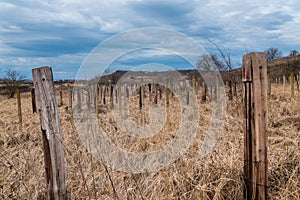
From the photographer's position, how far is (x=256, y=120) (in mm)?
1895

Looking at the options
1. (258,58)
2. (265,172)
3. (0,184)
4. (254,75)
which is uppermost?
(258,58)

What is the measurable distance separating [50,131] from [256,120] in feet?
5.31

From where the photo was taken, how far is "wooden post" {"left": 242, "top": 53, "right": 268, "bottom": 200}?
1.88 meters

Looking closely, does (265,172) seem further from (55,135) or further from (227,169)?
(55,135)

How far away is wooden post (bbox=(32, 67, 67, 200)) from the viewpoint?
1.94 meters

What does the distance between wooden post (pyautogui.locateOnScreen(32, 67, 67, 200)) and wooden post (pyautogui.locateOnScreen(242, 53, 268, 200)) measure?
59.6 inches

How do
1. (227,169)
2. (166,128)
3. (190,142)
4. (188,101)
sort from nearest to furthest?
(227,169) → (190,142) → (166,128) → (188,101)

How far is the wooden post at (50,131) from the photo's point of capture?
1.94 meters

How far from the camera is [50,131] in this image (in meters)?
1.99

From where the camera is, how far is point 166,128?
5.22 meters

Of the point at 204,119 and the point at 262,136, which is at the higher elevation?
the point at 262,136

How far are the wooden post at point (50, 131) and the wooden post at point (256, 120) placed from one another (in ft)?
4.97

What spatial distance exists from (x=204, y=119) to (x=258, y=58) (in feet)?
14.7

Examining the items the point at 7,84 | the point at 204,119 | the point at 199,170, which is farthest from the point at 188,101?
the point at 7,84
